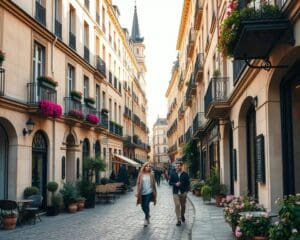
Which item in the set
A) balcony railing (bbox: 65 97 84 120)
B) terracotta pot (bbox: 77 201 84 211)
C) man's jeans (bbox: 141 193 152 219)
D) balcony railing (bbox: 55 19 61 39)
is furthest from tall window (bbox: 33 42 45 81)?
man's jeans (bbox: 141 193 152 219)

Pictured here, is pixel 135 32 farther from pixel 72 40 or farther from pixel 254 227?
pixel 254 227

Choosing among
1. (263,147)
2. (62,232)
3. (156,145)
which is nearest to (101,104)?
(62,232)

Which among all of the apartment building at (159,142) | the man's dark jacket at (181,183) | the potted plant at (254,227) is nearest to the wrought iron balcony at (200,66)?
the man's dark jacket at (181,183)

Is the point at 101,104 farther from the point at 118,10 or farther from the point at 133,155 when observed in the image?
the point at 133,155

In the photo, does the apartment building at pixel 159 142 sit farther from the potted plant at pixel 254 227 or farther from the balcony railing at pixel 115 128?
the potted plant at pixel 254 227

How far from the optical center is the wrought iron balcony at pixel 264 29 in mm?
8430

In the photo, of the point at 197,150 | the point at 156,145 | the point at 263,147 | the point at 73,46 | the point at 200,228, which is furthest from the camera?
the point at 156,145

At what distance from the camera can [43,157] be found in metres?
20.3

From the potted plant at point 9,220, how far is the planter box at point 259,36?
28.3 ft

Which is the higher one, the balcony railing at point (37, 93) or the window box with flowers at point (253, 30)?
the balcony railing at point (37, 93)

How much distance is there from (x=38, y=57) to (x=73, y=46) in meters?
5.07

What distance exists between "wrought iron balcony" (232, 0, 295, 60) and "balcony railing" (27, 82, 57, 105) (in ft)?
34.8

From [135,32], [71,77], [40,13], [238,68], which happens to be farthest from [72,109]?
[135,32]

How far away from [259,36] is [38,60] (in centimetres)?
1284
